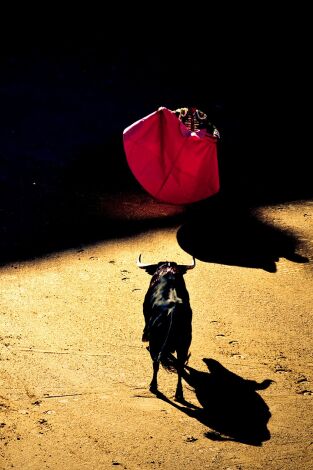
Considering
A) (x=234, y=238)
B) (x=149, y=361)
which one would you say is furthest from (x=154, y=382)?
(x=234, y=238)

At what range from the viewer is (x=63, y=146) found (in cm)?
1132

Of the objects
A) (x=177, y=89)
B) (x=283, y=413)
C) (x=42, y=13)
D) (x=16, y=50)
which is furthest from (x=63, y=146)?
(x=283, y=413)

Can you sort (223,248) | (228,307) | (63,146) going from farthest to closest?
1. (63,146)
2. (223,248)
3. (228,307)

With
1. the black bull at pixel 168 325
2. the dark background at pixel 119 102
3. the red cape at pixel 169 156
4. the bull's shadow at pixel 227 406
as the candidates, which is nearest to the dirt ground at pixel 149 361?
the bull's shadow at pixel 227 406

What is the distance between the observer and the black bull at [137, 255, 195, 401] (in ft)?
19.1

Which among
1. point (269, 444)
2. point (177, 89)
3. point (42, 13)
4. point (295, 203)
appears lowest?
point (269, 444)

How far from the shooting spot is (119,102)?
12805 mm

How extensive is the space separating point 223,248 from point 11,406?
3.81 metres

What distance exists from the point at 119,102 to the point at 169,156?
419cm

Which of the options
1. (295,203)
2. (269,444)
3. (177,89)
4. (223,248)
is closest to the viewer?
(269,444)

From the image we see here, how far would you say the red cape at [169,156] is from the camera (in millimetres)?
8930

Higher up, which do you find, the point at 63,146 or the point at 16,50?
the point at 16,50

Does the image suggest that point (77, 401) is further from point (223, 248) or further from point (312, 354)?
point (223, 248)

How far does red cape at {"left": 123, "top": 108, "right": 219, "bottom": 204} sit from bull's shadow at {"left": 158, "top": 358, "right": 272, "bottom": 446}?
10.0 feet
